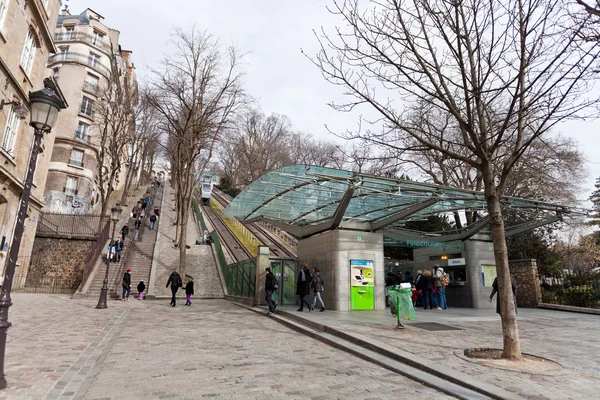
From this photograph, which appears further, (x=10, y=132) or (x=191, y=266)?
(x=191, y=266)

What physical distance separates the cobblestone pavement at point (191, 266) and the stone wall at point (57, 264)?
4.60 m

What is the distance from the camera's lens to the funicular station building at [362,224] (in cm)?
1249

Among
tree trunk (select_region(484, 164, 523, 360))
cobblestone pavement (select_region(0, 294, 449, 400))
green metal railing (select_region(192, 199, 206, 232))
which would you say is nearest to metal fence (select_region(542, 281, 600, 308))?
tree trunk (select_region(484, 164, 523, 360))

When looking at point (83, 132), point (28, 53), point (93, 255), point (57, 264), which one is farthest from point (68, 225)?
point (83, 132)

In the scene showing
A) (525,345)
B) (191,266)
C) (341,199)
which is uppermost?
(341,199)

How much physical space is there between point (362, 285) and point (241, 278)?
21.4 ft

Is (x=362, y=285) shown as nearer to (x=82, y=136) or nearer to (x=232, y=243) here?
(x=232, y=243)

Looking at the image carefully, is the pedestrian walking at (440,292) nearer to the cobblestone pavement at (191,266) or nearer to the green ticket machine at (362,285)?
the green ticket machine at (362,285)

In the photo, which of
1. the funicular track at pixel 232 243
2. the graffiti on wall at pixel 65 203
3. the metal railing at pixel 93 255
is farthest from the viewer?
the graffiti on wall at pixel 65 203

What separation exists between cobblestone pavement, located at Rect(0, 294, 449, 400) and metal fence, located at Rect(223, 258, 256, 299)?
6.40m

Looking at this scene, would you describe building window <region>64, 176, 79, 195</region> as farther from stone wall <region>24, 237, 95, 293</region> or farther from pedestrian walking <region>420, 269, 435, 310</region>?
pedestrian walking <region>420, 269, 435, 310</region>

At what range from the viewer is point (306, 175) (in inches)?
446

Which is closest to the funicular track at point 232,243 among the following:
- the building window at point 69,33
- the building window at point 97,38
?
the building window at point 97,38

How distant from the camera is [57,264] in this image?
875 inches
